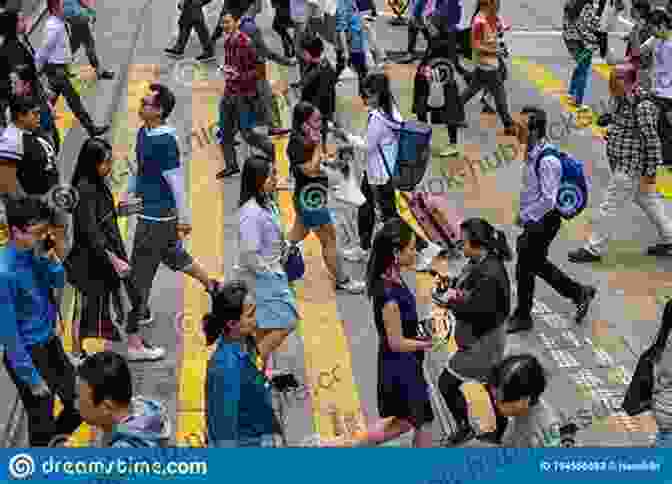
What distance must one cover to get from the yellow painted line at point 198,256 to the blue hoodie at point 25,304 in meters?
1.52

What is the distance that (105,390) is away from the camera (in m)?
4.96

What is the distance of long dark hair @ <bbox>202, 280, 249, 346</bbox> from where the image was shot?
5.71 metres

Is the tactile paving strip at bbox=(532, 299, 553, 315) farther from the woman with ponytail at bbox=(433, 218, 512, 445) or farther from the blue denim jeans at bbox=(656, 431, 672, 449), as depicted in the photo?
the blue denim jeans at bbox=(656, 431, 672, 449)

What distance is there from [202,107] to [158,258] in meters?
6.09

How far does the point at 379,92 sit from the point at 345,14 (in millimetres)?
4370

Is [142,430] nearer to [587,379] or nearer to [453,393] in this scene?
[453,393]

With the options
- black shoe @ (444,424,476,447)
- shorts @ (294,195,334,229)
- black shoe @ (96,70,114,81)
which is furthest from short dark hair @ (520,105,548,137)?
black shoe @ (96,70,114,81)

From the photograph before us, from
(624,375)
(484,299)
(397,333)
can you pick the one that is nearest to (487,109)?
(624,375)

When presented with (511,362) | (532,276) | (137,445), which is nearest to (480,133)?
(532,276)

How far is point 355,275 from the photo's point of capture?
32.9ft

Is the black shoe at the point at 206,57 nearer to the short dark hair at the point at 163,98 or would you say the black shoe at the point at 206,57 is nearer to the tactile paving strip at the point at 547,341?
the short dark hair at the point at 163,98

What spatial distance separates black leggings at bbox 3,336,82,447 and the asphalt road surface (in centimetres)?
55

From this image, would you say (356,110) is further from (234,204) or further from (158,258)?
(158,258)

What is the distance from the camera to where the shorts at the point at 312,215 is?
29.7 feet
